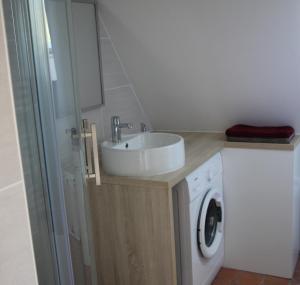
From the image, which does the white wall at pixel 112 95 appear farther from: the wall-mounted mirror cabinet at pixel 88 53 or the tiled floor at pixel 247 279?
the tiled floor at pixel 247 279

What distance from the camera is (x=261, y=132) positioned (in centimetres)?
270

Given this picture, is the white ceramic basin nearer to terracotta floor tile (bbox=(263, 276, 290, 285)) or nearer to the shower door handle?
the shower door handle

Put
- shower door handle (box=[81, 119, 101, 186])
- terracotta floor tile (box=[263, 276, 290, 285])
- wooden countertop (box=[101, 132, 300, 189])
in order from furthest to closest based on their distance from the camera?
terracotta floor tile (box=[263, 276, 290, 285])
wooden countertop (box=[101, 132, 300, 189])
shower door handle (box=[81, 119, 101, 186])

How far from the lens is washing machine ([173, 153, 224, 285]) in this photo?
90.7 inches

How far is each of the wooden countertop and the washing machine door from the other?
243 mm

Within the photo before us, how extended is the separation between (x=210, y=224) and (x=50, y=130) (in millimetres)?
1916

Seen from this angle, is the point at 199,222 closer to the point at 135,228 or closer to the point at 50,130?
the point at 135,228

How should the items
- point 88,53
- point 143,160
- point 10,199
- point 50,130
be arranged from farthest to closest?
point 88,53, point 143,160, point 50,130, point 10,199

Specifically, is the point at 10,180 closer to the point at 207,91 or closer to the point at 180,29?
the point at 180,29

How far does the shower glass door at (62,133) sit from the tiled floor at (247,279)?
1817mm

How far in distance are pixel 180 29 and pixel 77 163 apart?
62.9 inches

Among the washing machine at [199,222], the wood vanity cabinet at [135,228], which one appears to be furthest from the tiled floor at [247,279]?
the wood vanity cabinet at [135,228]

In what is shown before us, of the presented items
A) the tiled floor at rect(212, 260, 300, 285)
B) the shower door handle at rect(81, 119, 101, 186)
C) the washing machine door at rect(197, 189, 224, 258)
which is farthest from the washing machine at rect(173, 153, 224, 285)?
the shower door handle at rect(81, 119, 101, 186)

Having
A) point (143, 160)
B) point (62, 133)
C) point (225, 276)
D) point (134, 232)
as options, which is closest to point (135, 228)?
point (134, 232)
